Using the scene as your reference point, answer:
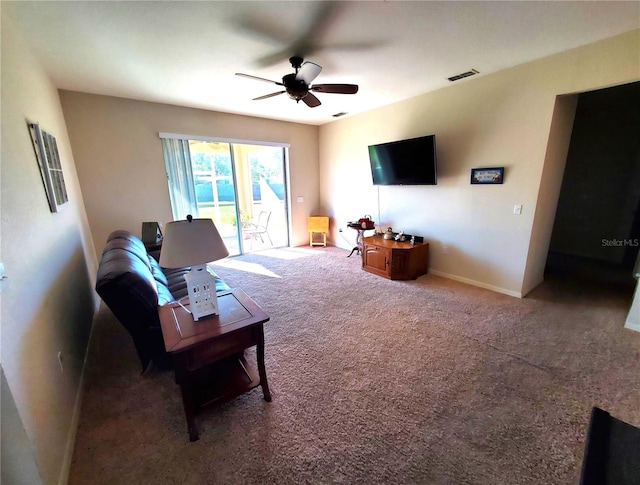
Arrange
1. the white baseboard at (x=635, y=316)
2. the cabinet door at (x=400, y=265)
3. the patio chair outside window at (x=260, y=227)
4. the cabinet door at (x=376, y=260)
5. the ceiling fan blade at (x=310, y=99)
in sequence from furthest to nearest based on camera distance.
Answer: the patio chair outside window at (x=260, y=227), the cabinet door at (x=376, y=260), the cabinet door at (x=400, y=265), the ceiling fan blade at (x=310, y=99), the white baseboard at (x=635, y=316)

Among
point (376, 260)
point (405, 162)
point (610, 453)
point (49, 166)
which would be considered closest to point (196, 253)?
point (49, 166)

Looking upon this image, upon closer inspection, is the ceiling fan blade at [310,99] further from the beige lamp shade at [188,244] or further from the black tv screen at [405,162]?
the beige lamp shade at [188,244]

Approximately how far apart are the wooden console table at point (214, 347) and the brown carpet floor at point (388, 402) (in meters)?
0.13

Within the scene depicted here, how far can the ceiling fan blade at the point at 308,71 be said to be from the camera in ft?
7.45

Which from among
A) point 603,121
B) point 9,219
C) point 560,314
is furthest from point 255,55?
point 603,121

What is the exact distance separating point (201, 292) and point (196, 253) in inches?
11.1

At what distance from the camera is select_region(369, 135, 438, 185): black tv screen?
138 inches

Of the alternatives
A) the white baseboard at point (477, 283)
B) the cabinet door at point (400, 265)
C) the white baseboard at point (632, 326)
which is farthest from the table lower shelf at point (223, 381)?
the white baseboard at point (632, 326)

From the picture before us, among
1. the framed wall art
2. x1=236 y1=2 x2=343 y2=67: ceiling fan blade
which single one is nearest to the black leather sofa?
the framed wall art

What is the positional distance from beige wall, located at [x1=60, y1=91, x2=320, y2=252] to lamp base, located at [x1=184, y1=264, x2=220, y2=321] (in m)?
3.18

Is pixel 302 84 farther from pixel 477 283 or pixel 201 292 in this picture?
pixel 477 283

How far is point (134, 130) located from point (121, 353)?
3.12 meters

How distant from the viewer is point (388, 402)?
1707 millimetres

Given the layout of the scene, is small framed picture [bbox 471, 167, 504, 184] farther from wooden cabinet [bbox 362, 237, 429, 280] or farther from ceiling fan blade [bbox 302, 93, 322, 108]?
ceiling fan blade [bbox 302, 93, 322, 108]
